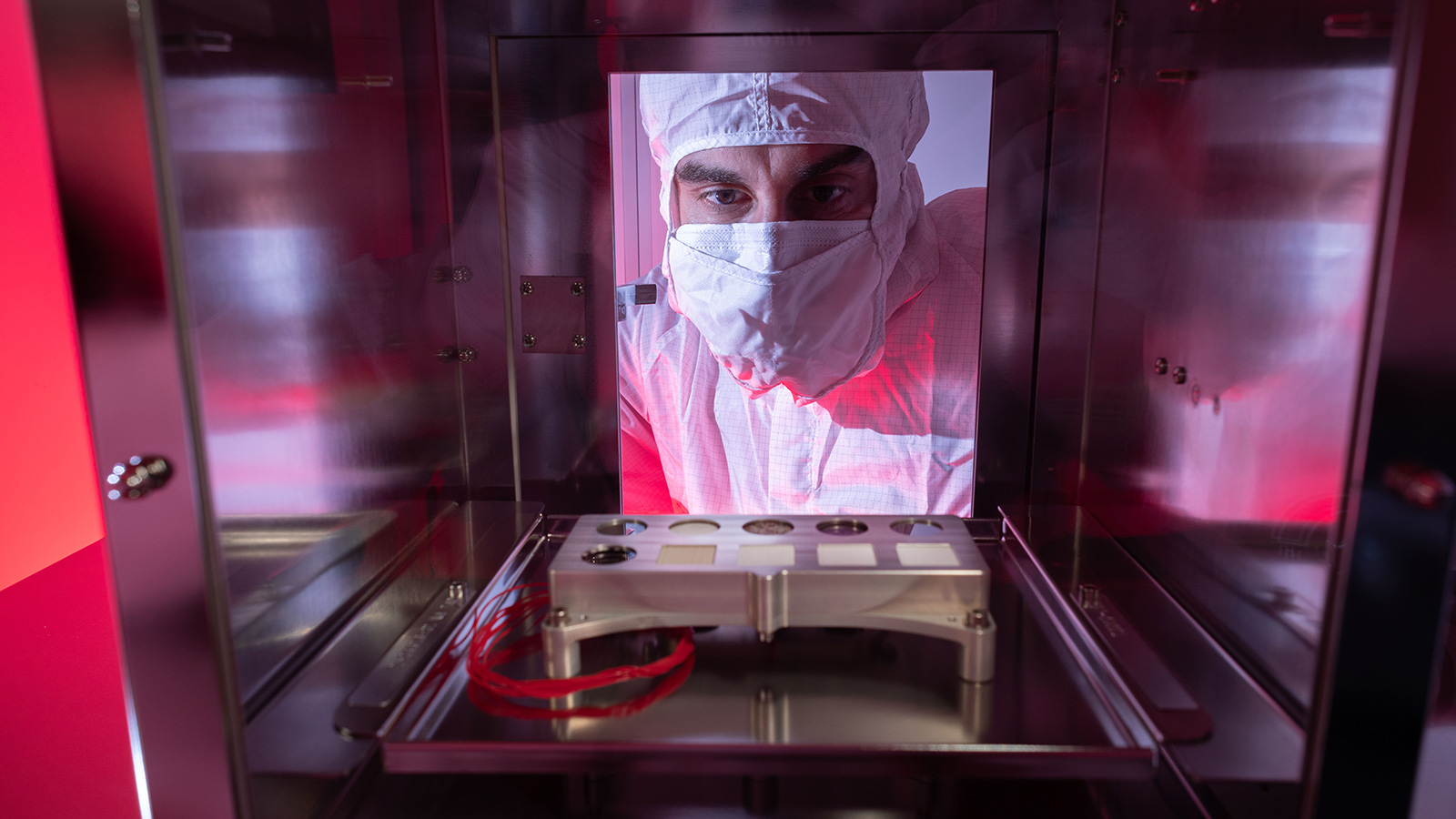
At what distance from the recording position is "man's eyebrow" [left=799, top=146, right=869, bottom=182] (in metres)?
0.97

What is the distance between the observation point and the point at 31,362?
1.48 meters

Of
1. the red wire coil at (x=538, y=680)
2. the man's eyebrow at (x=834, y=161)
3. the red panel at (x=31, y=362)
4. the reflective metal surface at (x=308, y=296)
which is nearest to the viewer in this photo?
the reflective metal surface at (x=308, y=296)

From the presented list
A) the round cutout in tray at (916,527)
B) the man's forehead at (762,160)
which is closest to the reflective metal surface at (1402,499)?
the round cutout in tray at (916,527)

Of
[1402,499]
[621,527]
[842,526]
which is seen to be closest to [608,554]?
[621,527]

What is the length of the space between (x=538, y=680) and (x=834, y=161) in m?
0.65

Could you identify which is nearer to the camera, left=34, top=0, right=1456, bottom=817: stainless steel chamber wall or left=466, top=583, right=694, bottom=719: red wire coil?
left=34, top=0, right=1456, bottom=817: stainless steel chamber wall

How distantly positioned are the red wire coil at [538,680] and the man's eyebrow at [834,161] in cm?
54

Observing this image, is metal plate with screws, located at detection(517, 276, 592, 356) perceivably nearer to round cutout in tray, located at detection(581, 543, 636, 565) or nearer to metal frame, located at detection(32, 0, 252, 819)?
round cutout in tray, located at detection(581, 543, 636, 565)

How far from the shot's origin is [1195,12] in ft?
2.38

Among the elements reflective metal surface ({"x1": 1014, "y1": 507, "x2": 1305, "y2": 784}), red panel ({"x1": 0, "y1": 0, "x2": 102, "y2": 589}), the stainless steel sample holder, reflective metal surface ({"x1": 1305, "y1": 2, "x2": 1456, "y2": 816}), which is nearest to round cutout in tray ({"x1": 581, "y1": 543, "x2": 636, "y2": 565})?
the stainless steel sample holder

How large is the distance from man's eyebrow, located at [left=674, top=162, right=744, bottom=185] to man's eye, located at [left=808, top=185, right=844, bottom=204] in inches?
3.4

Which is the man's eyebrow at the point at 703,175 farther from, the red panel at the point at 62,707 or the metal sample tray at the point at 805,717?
the red panel at the point at 62,707

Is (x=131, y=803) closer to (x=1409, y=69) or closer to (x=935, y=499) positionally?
(x=935, y=499)

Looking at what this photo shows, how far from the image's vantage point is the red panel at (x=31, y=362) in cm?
137
